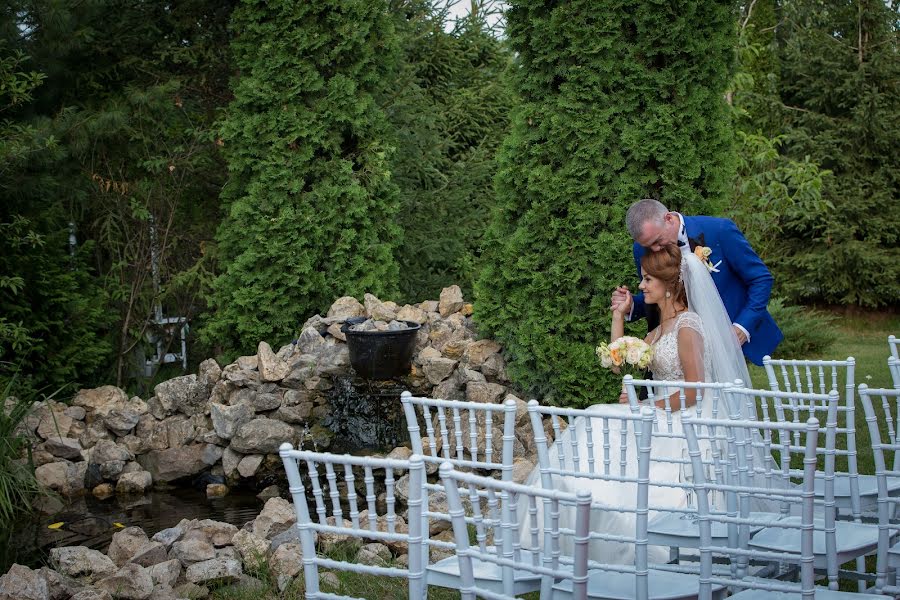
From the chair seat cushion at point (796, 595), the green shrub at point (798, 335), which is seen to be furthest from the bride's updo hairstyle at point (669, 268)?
→ the green shrub at point (798, 335)

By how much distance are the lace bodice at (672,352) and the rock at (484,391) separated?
8.24 ft

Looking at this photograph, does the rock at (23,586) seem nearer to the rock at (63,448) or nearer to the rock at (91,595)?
the rock at (91,595)

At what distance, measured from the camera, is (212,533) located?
16.7 ft

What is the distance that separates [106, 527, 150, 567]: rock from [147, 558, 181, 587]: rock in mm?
510

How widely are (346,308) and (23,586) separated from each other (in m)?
3.84

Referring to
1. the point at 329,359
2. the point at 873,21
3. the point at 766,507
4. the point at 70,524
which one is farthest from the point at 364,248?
the point at 873,21

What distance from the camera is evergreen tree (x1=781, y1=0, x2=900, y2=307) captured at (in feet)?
43.9

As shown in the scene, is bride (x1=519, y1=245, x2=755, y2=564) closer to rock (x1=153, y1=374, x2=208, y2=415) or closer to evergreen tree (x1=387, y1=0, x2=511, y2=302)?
rock (x1=153, y1=374, x2=208, y2=415)

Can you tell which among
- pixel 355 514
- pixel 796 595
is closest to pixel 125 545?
pixel 355 514

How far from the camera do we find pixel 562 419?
6.74m

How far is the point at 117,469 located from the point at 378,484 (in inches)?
75.3

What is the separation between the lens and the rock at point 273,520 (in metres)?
5.04

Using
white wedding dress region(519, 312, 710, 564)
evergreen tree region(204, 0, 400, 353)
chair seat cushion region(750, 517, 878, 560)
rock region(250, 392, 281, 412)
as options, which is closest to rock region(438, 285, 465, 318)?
evergreen tree region(204, 0, 400, 353)

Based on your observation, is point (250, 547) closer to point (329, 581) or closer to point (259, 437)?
point (329, 581)
